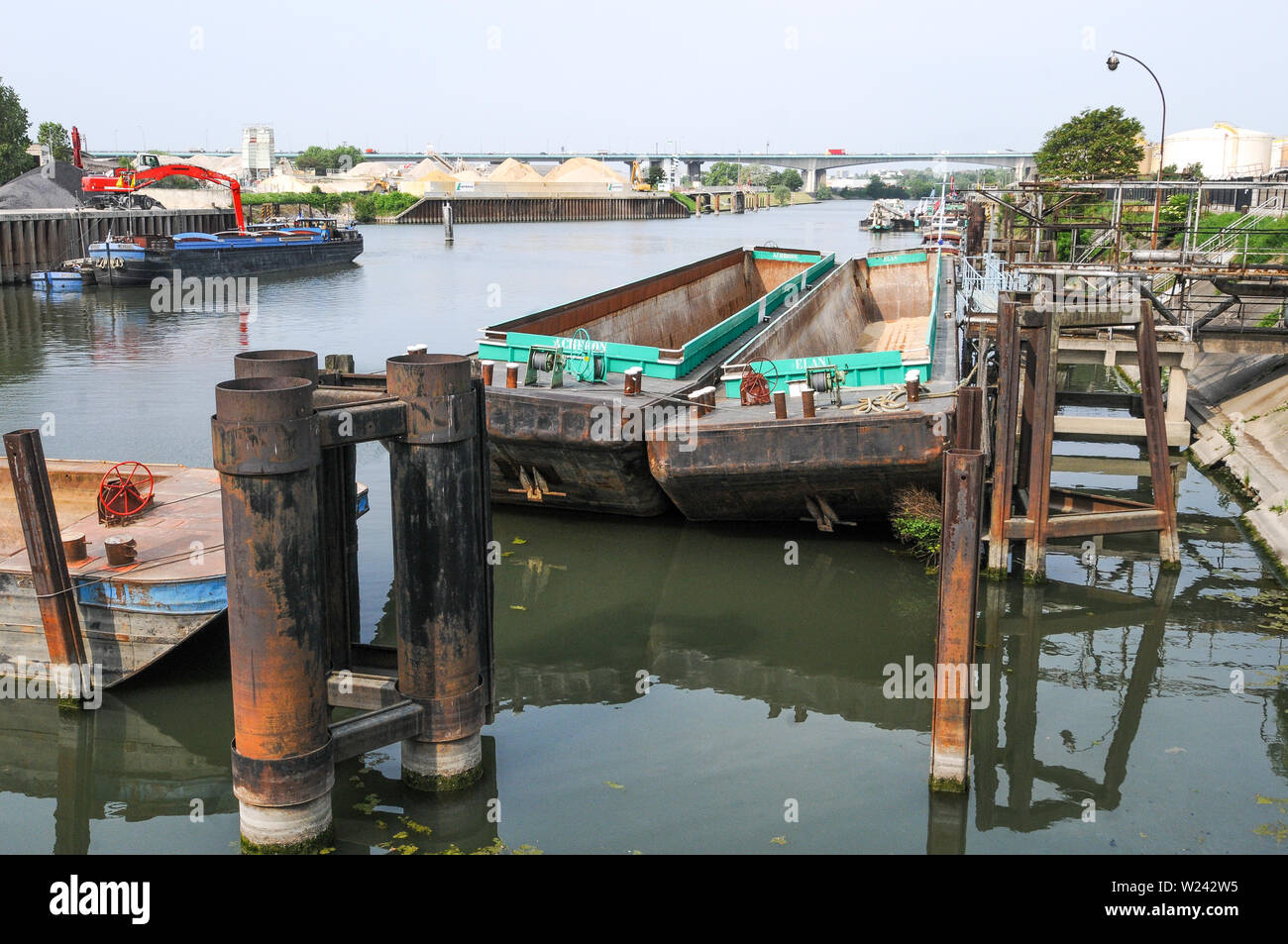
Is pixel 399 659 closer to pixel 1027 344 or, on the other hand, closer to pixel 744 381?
pixel 744 381

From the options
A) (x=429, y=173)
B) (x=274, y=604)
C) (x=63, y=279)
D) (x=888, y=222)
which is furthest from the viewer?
(x=429, y=173)

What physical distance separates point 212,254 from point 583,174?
104 metres

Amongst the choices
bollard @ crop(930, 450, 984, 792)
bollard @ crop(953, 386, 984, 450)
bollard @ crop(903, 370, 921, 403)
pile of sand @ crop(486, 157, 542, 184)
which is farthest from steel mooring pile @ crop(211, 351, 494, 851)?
pile of sand @ crop(486, 157, 542, 184)

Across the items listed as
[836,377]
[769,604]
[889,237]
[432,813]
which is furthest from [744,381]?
[889,237]

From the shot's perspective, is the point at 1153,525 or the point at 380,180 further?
the point at 380,180

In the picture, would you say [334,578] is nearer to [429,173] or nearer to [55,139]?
[55,139]

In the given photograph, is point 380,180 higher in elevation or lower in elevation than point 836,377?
higher

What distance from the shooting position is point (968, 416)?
987cm

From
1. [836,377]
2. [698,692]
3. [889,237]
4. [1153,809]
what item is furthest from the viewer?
[889,237]

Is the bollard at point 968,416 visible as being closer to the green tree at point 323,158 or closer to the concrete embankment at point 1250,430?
the concrete embankment at point 1250,430

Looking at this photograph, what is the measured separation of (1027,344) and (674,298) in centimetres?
1106

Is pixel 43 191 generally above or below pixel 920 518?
above

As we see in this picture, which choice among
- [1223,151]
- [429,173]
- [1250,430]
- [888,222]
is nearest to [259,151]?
[429,173]
